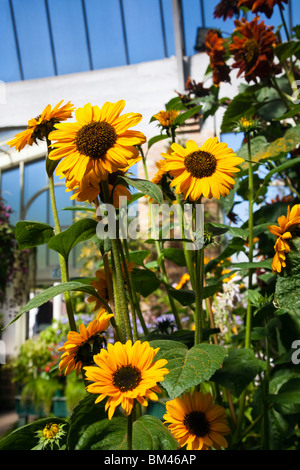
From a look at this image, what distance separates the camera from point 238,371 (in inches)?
18.8

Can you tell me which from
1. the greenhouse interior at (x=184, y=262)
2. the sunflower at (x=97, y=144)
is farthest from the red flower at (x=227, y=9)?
the sunflower at (x=97, y=144)

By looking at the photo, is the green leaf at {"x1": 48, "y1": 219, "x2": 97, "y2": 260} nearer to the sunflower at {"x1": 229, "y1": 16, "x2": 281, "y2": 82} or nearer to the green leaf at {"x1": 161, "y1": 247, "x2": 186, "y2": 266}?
the green leaf at {"x1": 161, "y1": 247, "x2": 186, "y2": 266}

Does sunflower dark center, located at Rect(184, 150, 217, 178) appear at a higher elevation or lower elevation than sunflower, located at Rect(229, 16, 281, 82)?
lower

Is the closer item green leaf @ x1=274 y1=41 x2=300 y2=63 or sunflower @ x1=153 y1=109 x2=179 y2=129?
sunflower @ x1=153 y1=109 x2=179 y2=129

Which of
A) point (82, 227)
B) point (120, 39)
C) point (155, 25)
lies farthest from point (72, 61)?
point (82, 227)

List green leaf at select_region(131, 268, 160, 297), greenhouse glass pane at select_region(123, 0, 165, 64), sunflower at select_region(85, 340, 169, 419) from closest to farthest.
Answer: sunflower at select_region(85, 340, 169, 419)
green leaf at select_region(131, 268, 160, 297)
greenhouse glass pane at select_region(123, 0, 165, 64)

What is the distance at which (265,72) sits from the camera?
81cm

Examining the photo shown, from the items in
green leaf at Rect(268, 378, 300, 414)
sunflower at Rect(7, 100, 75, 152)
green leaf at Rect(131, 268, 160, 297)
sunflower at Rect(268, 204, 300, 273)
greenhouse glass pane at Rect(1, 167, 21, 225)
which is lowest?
green leaf at Rect(268, 378, 300, 414)

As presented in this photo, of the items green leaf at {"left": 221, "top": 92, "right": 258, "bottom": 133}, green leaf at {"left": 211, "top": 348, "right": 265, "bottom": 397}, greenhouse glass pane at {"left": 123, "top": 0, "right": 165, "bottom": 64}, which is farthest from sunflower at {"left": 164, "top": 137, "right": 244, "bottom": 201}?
greenhouse glass pane at {"left": 123, "top": 0, "right": 165, "bottom": 64}

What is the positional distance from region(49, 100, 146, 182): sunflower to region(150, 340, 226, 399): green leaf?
18cm

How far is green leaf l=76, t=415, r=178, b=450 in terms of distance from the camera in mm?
359

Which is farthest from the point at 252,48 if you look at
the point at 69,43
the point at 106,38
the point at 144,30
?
the point at 69,43

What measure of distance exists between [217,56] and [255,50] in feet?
0.57

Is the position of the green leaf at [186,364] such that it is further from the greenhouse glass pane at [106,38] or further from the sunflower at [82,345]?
the greenhouse glass pane at [106,38]
